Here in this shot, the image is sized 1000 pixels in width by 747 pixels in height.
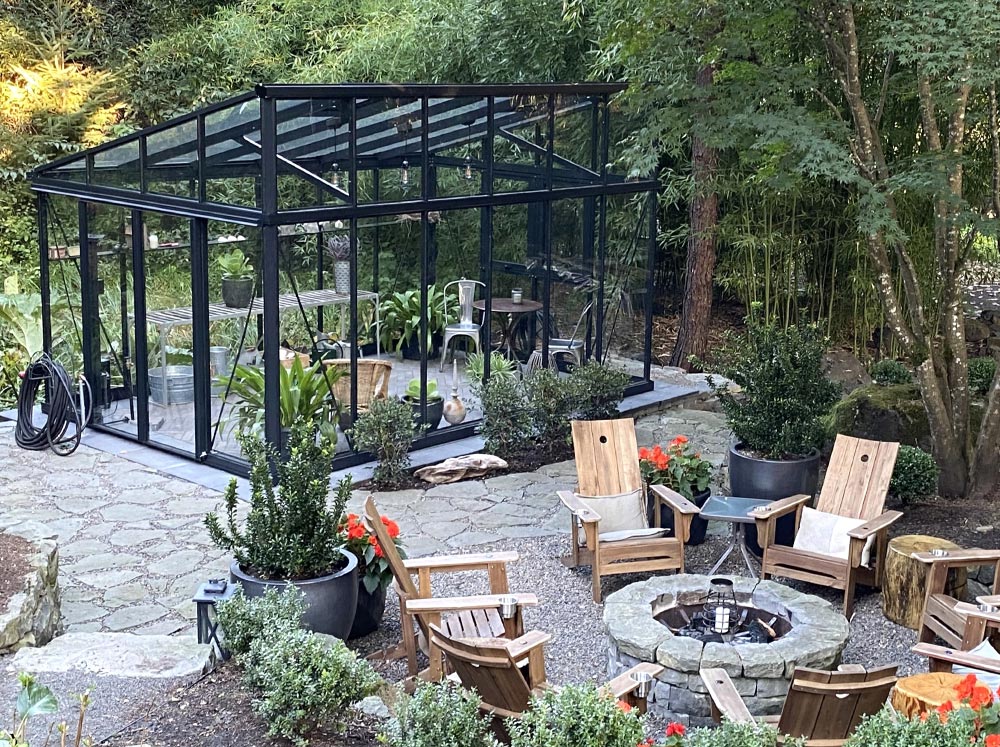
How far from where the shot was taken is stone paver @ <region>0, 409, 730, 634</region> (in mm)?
6625

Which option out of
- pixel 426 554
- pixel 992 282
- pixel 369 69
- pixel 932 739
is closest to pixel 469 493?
pixel 426 554

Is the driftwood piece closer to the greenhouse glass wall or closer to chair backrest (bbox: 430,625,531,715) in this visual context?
the greenhouse glass wall

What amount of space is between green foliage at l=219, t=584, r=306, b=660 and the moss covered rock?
5.17 meters

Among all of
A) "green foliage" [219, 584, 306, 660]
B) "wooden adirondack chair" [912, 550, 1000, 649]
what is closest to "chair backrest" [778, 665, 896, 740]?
"wooden adirondack chair" [912, 550, 1000, 649]

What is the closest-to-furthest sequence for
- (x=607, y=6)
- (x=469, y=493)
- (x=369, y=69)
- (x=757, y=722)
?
(x=757, y=722), (x=469, y=493), (x=607, y=6), (x=369, y=69)

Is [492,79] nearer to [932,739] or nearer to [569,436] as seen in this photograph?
[569,436]

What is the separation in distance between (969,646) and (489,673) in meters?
2.41

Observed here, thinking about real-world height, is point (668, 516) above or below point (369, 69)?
below

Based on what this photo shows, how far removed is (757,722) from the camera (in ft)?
14.9

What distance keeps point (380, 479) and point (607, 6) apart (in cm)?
518

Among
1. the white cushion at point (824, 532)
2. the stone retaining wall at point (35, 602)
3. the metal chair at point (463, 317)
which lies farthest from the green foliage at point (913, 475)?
the stone retaining wall at point (35, 602)

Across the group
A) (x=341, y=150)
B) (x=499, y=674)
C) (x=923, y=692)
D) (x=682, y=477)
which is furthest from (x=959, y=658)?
(x=341, y=150)

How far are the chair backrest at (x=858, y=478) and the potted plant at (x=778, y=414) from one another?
2.12 ft

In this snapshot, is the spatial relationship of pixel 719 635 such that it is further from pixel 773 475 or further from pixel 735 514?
pixel 773 475
